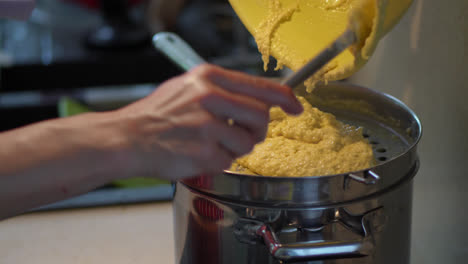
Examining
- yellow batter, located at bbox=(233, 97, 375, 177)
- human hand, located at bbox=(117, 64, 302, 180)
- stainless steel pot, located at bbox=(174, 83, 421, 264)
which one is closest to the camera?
human hand, located at bbox=(117, 64, 302, 180)

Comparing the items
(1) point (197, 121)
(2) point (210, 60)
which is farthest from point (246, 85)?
(2) point (210, 60)

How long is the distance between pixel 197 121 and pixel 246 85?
67mm

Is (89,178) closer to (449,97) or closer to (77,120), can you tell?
(77,120)

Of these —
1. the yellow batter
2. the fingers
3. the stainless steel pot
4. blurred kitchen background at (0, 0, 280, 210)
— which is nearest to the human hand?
the fingers

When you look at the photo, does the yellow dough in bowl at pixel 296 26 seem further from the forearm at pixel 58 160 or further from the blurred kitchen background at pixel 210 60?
the forearm at pixel 58 160

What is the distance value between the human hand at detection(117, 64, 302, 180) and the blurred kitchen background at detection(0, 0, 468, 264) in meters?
0.43

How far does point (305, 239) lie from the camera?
647 millimetres

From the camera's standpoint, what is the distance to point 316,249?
2.00ft

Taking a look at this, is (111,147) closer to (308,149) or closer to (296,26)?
(308,149)

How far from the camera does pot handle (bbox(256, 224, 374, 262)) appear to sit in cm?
60

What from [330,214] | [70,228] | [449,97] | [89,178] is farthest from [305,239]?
[70,228]

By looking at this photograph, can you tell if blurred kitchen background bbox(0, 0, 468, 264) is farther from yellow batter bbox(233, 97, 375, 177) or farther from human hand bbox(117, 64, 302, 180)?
human hand bbox(117, 64, 302, 180)

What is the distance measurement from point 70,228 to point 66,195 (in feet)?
1.99

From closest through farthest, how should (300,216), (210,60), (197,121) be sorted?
(197,121), (300,216), (210,60)
